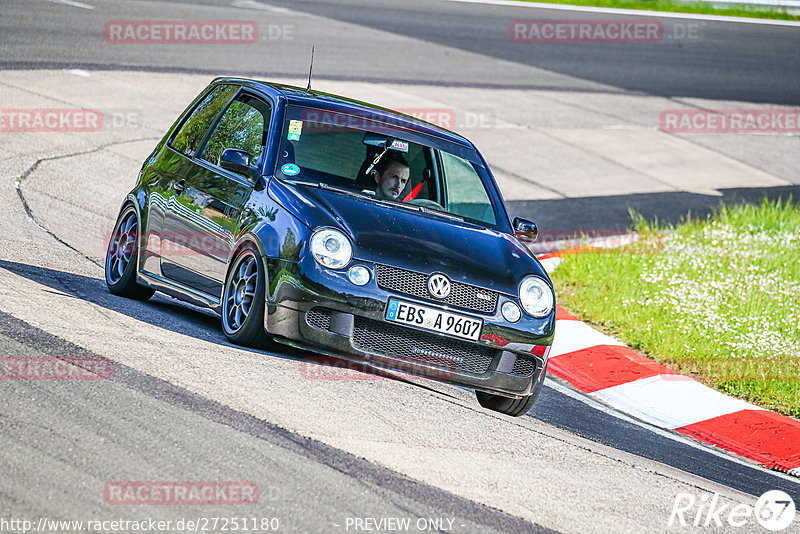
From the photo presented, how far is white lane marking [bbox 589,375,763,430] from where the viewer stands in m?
8.02

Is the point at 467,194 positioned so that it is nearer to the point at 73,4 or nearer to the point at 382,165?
the point at 382,165

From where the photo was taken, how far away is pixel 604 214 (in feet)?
46.2

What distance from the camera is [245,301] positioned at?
21.7ft

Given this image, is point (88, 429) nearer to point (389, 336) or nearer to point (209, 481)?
point (209, 481)

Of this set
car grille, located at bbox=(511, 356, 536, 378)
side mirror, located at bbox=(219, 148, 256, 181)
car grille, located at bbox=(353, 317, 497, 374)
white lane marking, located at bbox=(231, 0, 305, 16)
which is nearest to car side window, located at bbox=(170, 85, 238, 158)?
side mirror, located at bbox=(219, 148, 256, 181)

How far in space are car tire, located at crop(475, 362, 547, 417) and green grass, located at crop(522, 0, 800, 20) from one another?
23933mm

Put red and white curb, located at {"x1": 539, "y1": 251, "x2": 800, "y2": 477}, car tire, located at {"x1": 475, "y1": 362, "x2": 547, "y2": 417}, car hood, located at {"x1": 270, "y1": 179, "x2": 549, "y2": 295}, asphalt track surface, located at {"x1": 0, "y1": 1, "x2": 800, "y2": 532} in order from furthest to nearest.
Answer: red and white curb, located at {"x1": 539, "y1": 251, "x2": 800, "y2": 477}
car tire, located at {"x1": 475, "y1": 362, "x2": 547, "y2": 417}
car hood, located at {"x1": 270, "y1": 179, "x2": 549, "y2": 295}
asphalt track surface, located at {"x1": 0, "y1": 1, "x2": 800, "y2": 532}

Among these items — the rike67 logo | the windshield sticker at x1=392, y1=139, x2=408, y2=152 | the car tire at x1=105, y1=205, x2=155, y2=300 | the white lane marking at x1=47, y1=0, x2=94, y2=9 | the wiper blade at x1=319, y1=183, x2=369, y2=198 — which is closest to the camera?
the rike67 logo

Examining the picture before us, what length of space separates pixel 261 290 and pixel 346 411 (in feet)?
3.18

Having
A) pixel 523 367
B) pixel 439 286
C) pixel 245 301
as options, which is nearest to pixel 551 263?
pixel 523 367

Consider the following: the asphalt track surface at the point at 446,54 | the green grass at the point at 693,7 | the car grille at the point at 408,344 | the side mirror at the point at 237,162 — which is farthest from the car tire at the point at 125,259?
the green grass at the point at 693,7

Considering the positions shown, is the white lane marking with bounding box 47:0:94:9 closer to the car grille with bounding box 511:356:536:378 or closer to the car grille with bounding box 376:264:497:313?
the car grille with bounding box 376:264:497:313

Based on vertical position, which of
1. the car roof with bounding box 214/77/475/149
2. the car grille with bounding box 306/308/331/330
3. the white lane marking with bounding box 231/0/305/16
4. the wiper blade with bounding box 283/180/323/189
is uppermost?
the white lane marking with bounding box 231/0/305/16

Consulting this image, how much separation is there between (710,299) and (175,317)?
16.8ft
